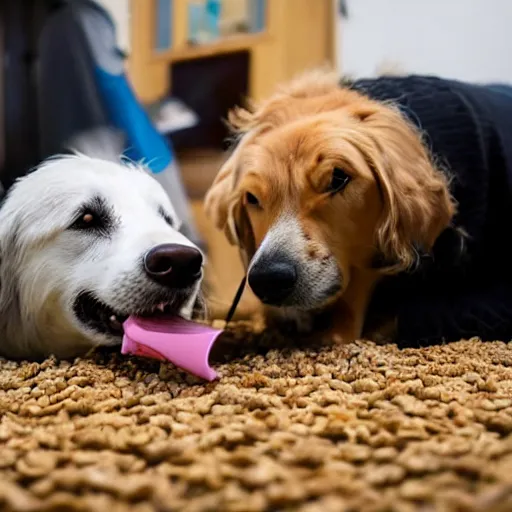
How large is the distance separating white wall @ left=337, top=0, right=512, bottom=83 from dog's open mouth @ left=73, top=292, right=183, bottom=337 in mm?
1737

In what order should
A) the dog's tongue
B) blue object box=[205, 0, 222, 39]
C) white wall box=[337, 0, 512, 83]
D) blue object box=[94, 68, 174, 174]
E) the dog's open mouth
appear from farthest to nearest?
blue object box=[205, 0, 222, 39]
white wall box=[337, 0, 512, 83]
blue object box=[94, 68, 174, 174]
the dog's open mouth
the dog's tongue

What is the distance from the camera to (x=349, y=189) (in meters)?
1.25

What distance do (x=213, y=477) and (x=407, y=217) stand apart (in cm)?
78

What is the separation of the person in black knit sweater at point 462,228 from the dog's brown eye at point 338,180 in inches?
10.0

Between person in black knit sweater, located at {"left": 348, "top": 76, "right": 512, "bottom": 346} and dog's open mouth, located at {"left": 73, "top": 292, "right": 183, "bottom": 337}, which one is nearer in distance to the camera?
dog's open mouth, located at {"left": 73, "top": 292, "right": 183, "bottom": 337}

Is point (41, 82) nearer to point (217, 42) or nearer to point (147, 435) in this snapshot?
point (217, 42)

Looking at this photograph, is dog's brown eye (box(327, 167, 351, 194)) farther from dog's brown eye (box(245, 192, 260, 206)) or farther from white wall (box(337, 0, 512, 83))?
white wall (box(337, 0, 512, 83))

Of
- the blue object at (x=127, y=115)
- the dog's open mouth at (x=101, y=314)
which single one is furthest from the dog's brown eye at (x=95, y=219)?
the blue object at (x=127, y=115)

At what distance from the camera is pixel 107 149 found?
5.86 ft

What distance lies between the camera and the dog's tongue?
1.04 meters

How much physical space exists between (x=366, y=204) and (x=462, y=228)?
25cm

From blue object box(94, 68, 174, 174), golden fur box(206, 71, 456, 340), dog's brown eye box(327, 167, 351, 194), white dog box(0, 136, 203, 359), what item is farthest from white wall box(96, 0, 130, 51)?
dog's brown eye box(327, 167, 351, 194)

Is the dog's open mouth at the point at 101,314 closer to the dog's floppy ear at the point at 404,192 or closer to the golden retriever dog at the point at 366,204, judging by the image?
the golden retriever dog at the point at 366,204

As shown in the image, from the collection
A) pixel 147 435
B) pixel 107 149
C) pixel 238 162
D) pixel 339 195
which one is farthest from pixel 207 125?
pixel 147 435
